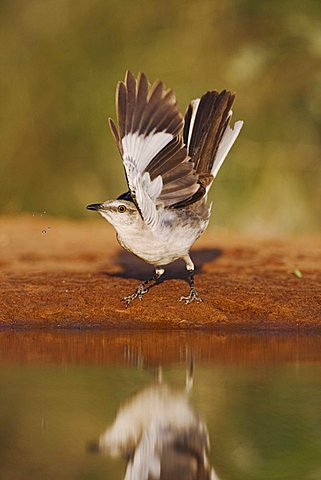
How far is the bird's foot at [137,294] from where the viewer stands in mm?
7871

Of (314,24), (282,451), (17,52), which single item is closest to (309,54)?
(314,24)

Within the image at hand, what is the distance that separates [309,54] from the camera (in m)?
11.5

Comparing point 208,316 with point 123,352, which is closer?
point 123,352

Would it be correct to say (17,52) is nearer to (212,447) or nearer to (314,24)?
(314,24)

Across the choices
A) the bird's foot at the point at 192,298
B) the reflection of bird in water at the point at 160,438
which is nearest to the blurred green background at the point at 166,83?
the bird's foot at the point at 192,298

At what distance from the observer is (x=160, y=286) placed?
833 centimetres

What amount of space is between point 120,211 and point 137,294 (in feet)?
2.65

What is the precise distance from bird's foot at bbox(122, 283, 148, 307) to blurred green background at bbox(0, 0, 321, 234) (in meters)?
3.75

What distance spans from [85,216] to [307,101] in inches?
107

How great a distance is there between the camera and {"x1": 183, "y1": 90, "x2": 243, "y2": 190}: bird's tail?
311 inches

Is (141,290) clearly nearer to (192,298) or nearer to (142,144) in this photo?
(192,298)

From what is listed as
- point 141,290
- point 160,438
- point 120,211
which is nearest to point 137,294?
point 141,290

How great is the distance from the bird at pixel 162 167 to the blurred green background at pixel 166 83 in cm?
341

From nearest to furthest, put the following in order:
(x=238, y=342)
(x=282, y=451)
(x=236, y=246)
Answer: (x=282, y=451), (x=238, y=342), (x=236, y=246)
